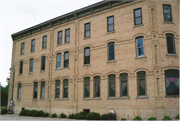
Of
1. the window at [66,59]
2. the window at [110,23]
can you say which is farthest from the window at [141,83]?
the window at [66,59]

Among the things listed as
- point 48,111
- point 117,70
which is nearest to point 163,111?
point 117,70

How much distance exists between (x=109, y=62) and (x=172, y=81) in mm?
7148

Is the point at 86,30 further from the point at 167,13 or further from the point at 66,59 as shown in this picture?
the point at 167,13

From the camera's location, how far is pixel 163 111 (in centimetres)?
1814

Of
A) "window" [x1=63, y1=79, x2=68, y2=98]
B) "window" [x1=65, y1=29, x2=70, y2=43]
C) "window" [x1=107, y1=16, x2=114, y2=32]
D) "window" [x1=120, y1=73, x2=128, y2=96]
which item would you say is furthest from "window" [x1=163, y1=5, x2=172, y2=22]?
"window" [x1=63, y1=79, x2=68, y2=98]

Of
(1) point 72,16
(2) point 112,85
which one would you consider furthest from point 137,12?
(1) point 72,16

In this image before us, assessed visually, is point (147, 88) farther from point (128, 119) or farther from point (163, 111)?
point (128, 119)

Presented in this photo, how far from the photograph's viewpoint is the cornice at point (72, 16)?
23.6 meters

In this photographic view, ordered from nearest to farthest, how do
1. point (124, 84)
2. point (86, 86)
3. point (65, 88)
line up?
point (124, 84) → point (86, 86) → point (65, 88)

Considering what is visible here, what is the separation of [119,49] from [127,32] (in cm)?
215

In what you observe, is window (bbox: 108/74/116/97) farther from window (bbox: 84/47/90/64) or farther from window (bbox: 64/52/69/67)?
window (bbox: 64/52/69/67)

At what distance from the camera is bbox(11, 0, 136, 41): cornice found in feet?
77.4

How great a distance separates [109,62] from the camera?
887 inches

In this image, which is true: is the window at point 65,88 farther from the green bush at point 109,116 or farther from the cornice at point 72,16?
the cornice at point 72,16
